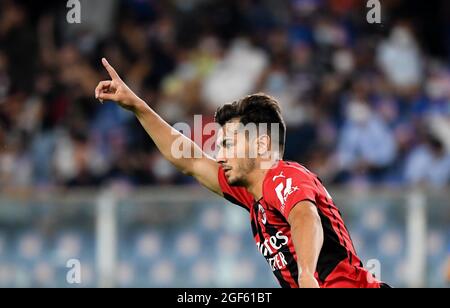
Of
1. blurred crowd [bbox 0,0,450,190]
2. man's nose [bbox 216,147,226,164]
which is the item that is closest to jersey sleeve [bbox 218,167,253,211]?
man's nose [bbox 216,147,226,164]

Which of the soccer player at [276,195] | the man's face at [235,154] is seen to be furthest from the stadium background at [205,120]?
the man's face at [235,154]

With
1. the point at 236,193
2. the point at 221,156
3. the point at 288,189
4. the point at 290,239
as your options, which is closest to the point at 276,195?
the point at 288,189

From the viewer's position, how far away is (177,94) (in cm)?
1192

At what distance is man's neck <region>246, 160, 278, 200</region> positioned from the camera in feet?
18.8

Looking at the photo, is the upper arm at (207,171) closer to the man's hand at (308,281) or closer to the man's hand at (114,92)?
the man's hand at (114,92)

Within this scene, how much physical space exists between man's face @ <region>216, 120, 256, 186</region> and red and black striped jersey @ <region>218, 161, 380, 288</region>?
6.3 inches

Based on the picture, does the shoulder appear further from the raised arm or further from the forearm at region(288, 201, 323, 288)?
the raised arm

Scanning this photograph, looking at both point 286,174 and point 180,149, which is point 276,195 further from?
point 180,149

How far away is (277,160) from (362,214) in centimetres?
450

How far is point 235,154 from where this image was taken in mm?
5762

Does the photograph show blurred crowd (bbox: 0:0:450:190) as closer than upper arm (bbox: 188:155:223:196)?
No

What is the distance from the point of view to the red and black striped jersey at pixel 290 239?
5.45 metres

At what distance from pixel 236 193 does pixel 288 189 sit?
2.97ft

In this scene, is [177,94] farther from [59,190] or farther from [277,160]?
[277,160]
